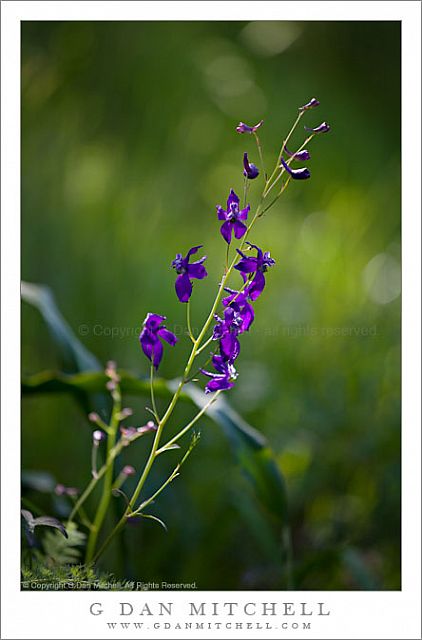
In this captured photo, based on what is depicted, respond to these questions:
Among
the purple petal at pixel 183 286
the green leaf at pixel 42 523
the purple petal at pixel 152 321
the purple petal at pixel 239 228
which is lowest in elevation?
the green leaf at pixel 42 523

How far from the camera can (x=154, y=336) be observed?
562 mm

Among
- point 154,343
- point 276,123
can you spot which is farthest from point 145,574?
point 276,123

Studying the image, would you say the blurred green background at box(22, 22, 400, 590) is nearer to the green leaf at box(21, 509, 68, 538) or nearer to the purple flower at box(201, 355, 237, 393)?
the green leaf at box(21, 509, 68, 538)

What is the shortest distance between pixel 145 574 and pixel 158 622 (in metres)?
0.07

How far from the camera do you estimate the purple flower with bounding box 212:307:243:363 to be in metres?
0.53

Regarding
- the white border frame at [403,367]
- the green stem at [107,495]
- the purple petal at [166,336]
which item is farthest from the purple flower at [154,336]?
the white border frame at [403,367]

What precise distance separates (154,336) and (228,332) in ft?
0.20

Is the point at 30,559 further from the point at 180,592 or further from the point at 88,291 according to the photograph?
the point at 88,291

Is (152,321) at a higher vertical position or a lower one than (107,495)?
higher

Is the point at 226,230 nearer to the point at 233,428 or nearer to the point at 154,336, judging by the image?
the point at 154,336

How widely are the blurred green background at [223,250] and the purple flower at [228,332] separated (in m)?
0.29

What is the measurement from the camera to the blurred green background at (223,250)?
85 cm

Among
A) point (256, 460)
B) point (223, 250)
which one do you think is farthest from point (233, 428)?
point (223, 250)

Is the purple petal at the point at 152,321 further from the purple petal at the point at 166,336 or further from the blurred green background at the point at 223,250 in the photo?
the blurred green background at the point at 223,250
